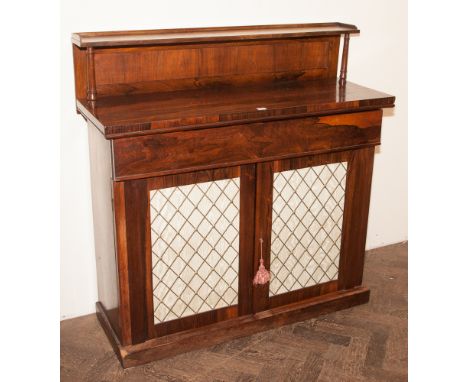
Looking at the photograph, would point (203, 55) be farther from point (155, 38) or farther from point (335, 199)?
point (335, 199)

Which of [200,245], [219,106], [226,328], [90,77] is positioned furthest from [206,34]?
[226,328]

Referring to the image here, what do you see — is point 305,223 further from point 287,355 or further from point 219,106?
point 219,106

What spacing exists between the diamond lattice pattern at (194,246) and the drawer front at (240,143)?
5.2 inches

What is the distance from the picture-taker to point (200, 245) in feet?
8.43

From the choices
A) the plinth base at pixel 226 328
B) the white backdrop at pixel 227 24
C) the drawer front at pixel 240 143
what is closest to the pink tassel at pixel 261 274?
the plinth base at pixel 226 328

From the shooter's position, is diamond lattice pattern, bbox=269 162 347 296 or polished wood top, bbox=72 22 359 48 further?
diamond lattice pattern, bbox=269 162 347 296

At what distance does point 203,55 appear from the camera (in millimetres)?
2701

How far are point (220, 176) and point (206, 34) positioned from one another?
27.2 inches

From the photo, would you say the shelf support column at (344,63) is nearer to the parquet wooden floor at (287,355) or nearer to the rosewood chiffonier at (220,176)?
the rosewood chiffonier at (220,176)

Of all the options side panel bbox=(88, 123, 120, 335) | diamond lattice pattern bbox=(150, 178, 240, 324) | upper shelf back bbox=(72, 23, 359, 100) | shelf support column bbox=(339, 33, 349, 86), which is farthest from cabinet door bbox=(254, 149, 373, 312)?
side panel bbox=(88, 123, 120, 335)

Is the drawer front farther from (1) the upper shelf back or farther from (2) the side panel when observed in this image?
(1) the upper shelf back

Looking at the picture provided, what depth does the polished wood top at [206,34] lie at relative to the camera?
7.90ft

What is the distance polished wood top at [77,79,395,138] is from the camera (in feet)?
7.34

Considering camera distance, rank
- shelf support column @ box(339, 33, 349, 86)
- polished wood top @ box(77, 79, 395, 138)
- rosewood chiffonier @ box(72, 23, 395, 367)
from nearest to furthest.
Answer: polished wood top @ box(77, 79, 395, 138) < rosewood chiffonier @ box(72, 23, 395, 367) < shelf support column @ box(339, 33, 349, 86)
